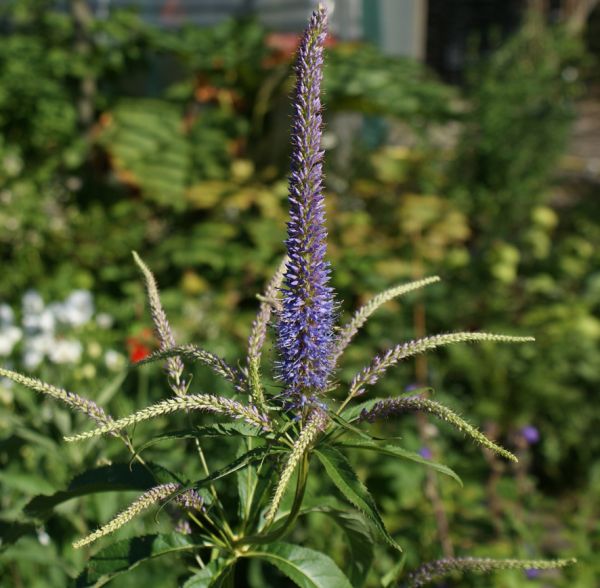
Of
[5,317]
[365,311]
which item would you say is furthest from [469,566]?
[5,317]

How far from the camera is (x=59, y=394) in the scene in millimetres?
1109

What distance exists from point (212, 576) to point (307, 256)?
19.9 inches

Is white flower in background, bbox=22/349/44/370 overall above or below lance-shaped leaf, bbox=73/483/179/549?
below

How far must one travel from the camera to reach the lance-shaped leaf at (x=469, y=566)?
128 centimetres

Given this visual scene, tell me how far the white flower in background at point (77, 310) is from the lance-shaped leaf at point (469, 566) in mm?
2751

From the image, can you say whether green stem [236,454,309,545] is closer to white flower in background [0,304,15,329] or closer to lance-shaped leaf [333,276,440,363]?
lance-shaped leaf [333,276,440,363]

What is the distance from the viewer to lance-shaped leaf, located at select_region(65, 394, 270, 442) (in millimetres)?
996

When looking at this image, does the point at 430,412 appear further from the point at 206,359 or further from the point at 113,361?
the point at 113,361

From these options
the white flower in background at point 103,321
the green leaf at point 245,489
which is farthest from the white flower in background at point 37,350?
the green leaf at point 245,489

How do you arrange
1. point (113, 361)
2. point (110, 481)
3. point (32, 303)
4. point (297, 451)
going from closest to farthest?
1. point (297, 451)
2. point (110, 481)
3. point (113, 361)
4. point (32, 303)

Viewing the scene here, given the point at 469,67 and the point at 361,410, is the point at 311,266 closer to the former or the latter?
the point at 361,410

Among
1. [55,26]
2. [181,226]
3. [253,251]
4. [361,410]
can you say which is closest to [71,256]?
[181,226]

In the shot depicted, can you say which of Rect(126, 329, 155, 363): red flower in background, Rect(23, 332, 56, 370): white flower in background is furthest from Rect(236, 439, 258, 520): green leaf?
Rect(23, 332, 56, 370): white flower in background

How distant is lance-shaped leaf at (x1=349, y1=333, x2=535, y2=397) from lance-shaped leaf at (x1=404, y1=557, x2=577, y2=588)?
14.0 inches
